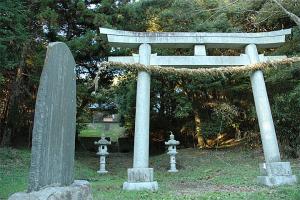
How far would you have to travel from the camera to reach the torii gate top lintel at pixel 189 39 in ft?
27.3

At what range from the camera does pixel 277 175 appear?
295 inches

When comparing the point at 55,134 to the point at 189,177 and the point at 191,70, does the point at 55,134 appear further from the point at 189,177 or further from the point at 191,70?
the point at 189,177

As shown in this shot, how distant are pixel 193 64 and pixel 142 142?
238 centimetres

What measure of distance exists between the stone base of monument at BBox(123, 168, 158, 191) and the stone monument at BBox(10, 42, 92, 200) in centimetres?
353

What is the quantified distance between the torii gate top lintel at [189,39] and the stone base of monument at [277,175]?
3.13 metres

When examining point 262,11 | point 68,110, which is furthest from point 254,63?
point 68,110

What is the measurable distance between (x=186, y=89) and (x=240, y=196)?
952 cm

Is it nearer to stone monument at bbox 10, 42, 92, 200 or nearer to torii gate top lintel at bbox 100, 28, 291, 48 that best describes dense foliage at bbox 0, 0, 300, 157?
torii gate top lintel at bbox 100, 28, 291, 48


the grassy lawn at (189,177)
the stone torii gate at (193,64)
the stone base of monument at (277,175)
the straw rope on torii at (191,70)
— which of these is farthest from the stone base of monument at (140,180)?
the stone base of monument at (277,175)

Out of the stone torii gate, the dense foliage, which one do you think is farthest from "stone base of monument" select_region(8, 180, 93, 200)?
the dense foliage

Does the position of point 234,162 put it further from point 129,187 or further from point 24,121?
point 24,121

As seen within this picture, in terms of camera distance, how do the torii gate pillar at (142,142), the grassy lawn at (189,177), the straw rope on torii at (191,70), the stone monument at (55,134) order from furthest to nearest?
the straw rope on torii at (191,70)
the torii gate pillar at (142,142)
the grassy lawn at (189,177)
the stone monument at (55,134)

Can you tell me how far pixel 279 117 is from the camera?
11.6m

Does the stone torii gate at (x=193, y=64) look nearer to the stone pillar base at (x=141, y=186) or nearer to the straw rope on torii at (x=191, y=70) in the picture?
the stone pillar base at (x=141, y=186)
